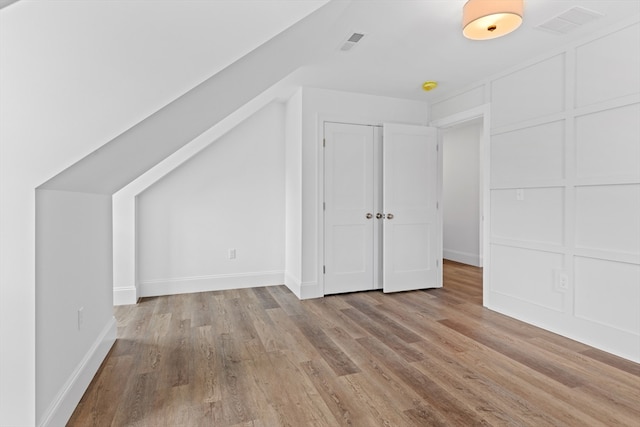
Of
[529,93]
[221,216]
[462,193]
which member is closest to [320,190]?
[221,216]

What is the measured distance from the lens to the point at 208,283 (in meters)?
4.16

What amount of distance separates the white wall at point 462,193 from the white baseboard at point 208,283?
349cm

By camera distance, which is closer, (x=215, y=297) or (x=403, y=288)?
(x=215, y=297)

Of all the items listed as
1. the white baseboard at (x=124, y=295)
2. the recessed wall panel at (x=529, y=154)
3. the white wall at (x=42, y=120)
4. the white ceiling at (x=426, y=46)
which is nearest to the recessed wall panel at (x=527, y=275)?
the recessed wall panel at (x=529, y=154)

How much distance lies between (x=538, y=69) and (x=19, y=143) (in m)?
3.70

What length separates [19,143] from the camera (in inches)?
49.9

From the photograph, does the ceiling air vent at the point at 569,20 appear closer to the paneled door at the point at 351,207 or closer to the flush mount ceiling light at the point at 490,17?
the flush mount ceiling light at the point at 490,17

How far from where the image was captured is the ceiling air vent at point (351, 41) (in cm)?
261

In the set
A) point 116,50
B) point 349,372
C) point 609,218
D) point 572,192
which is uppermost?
point 116,50

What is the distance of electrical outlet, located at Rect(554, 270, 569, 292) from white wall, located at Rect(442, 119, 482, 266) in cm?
286

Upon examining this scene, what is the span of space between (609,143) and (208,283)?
4.15 m

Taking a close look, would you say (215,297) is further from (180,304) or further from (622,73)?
(622,73)

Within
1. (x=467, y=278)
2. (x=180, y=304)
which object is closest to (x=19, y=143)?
(x=180, y=304)

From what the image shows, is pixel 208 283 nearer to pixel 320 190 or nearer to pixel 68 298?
pixel 320 190
